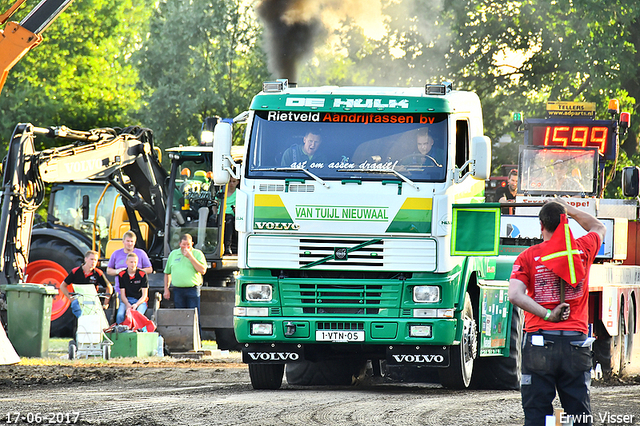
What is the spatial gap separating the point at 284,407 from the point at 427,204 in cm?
248

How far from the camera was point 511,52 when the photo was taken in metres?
37.3

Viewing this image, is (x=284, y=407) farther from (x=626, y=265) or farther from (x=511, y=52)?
(x=511, y=52)

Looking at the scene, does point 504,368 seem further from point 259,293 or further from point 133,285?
point 133,285

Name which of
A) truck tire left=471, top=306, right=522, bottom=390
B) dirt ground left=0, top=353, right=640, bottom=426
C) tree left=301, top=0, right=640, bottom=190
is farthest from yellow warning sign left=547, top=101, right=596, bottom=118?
truck tire left=471, top=306, right=522, bottom=390

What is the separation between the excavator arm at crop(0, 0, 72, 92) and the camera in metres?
15.4

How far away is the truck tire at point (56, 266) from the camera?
21.2 meters

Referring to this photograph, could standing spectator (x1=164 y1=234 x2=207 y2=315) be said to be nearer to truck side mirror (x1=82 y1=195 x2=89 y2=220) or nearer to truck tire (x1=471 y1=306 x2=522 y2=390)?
truck side mirror (x1=82 y1=195 x2=89 y2=220)

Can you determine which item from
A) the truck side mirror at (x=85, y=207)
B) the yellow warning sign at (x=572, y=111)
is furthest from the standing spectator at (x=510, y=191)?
the truck side mirror at (x=85, y=207)

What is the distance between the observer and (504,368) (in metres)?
13.2

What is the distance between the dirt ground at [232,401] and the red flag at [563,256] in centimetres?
257

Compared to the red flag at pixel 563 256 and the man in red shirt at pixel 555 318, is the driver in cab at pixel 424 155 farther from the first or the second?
the red flag at pixel 563 256

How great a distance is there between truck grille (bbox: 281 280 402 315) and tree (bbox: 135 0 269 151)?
3168 centimetres

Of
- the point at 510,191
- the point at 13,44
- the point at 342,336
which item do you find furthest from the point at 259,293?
the point at 510,191

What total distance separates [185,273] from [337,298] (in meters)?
6.87
